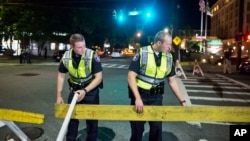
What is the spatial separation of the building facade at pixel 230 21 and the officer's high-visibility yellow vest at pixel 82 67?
66839mm

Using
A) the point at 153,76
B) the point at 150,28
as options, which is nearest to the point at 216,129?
the point at 153,76

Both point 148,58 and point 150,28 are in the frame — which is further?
point 150,28

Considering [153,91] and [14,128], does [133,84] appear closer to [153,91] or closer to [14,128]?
[153,91]

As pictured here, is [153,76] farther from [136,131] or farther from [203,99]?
[203,99]

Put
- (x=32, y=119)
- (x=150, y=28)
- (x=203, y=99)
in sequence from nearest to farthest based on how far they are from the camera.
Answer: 1. (x=32, y=119)
2. (x=203, y=99)
3. (x=150, y=28)

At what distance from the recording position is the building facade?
72.0 metres

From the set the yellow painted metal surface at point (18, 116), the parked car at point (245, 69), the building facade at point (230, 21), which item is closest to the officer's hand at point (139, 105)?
the yellow painted metal surface at point (18, 116)

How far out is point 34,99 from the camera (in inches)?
406

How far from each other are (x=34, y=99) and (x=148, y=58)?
6.75 meters

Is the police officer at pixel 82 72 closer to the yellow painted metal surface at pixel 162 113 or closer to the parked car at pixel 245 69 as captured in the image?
the yellow painted metal surface at pixel 162 113

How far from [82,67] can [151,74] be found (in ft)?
3.32

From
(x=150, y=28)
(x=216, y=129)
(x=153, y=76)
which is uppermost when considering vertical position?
(x=150, y=28)

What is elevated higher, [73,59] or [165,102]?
[73,59]

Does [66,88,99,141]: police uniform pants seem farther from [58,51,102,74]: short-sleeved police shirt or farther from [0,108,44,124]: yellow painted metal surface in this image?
[0,108,44,124]: yellow painted metal surface
